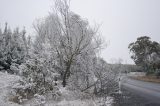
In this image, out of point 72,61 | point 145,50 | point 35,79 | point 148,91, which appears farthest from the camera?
point 145,50

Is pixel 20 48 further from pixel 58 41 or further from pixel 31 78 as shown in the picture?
pixel 31 78

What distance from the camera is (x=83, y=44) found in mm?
16391

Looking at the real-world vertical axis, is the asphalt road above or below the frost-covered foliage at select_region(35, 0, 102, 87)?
below

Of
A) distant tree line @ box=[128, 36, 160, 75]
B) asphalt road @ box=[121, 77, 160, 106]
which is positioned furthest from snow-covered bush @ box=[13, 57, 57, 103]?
distant tree line @ box=[128, 36, 160, 75]

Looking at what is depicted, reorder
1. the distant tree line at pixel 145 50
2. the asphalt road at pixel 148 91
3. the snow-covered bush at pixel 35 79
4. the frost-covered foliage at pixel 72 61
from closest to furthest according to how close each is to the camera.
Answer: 1. the snow-covered bush at pixel 35 79
2. the frost-covered foliage at pixel 72 61
3. the asphalt road at pixel 148 91
4. the distant tree line at pixel 145 50

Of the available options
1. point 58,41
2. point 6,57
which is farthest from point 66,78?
point 6,57

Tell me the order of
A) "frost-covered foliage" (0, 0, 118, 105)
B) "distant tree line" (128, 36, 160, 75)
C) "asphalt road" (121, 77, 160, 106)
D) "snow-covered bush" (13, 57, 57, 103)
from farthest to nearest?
"distant tree line" (128, 36, 160, 75) → "asphalt road" (121, 77, 160, 106) → "frost-covered foliage" (0, 0, 118, 105) → "snow-covered bush" (13, 57, 57, 103)

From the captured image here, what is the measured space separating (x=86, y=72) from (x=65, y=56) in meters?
1.94

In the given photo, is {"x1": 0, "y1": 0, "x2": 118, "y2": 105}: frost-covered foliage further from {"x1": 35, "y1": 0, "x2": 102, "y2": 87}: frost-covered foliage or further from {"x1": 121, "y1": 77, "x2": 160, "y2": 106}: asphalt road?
{"x1": 121, "y1": 77, "x2": 160, "y2": 106}: asphalt road

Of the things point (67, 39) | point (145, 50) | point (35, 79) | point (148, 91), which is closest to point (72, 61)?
point (67, 39)

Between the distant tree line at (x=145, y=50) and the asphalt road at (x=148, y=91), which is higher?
the distant tree line at (x=145, y=50)

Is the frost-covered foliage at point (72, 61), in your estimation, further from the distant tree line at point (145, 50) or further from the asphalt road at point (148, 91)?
the distant tree line at point (145, 50)

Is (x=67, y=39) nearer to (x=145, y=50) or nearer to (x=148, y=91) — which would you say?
(x=148, y=91)

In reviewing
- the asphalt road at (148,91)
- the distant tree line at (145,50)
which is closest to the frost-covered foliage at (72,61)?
the asphalt road at (148,91)
